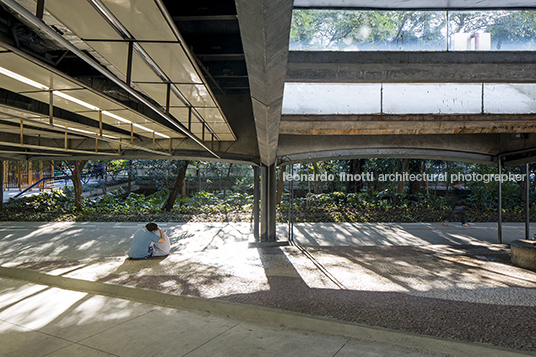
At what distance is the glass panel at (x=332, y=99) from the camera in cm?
772

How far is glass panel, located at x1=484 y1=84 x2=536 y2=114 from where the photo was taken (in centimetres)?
784

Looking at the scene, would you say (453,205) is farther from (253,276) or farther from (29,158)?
(29,158)

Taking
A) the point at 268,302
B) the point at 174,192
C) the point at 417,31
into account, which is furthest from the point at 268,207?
the point at 174,192

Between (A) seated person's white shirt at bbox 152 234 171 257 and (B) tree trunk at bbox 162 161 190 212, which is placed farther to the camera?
(B) tree trunk at bbox 162 161 190 212

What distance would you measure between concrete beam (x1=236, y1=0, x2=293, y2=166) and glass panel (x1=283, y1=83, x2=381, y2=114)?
159 inches

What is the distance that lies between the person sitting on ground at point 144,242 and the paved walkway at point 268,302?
44cm

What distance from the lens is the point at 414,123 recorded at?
27.5 ft

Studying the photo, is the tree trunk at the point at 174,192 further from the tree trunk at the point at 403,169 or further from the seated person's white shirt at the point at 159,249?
the tree trunk at the point at 403,169

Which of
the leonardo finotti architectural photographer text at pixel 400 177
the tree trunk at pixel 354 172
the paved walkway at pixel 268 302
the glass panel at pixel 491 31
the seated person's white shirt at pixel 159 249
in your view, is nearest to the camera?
the paved walkway at pixel 268 302

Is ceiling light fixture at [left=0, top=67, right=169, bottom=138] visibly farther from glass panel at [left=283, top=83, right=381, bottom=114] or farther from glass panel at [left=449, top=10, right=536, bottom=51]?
glass panel at [left=449, top=10, right=536, bottom=51]

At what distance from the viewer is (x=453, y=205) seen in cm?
2258

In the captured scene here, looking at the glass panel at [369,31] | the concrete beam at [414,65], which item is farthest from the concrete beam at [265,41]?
the glass panel at [369,31]

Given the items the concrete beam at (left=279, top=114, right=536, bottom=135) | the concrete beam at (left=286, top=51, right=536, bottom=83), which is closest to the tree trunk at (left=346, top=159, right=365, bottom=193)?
the concrete beam at (left=279, top=114, right=536, bottom=135)

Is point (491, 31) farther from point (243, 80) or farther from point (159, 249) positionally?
point (159, 249)
